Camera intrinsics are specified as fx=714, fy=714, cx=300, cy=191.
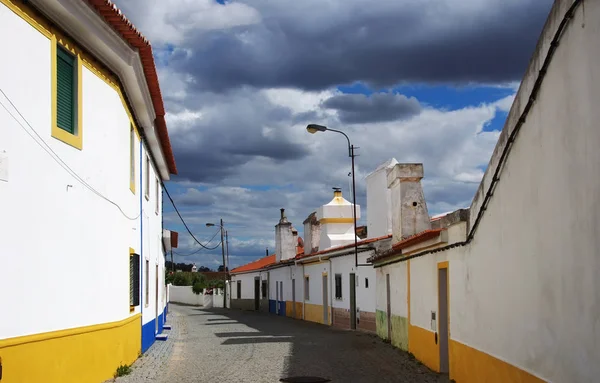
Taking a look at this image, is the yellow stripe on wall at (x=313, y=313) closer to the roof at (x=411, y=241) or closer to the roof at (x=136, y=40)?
the roof at (x=411, y=241)

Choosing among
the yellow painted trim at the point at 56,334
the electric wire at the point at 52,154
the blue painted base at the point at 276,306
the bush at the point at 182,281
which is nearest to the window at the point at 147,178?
the yellow painted trim at the point at 56,334

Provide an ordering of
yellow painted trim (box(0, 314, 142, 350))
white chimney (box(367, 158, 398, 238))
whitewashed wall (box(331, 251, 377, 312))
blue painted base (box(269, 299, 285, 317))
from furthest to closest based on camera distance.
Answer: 1. blue painted base (box(269, 299, 285, 317))
2. white chimney (box(367, 158, 398, 238))
3. whitewashed wall (box(331, 251, 377, 312))
4. yellow painted trim (box(0, 314, 142, 350))

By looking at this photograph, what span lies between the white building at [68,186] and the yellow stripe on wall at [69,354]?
0.06 feet

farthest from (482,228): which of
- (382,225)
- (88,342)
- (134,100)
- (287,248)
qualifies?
(287,248)

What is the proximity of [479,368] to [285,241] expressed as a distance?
117 feet

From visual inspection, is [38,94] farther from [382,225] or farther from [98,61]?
[382,225]

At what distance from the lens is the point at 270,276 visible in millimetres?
46844

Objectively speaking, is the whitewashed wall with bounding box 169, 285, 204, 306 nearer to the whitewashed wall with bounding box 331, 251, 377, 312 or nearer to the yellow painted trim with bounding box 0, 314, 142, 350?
the whitewashed wall with bounding box 331, 251, 377, 312

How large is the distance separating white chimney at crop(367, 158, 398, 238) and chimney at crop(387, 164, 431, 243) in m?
6.05

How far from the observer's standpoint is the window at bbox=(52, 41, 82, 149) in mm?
9469

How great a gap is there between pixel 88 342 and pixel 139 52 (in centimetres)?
468

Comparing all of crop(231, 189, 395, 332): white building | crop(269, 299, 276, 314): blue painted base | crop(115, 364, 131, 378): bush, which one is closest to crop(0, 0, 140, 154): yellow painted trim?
crop(115, 364, 131, 378): bush

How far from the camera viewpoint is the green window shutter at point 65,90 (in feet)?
32.1

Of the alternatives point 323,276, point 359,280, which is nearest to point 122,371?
point 359,280
